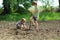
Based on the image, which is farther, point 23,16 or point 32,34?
point 23,16

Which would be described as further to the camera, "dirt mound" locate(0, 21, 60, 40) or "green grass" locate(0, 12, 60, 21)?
"green grass" locate(0, 12, 60, 21)

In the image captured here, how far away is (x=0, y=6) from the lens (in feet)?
76.3

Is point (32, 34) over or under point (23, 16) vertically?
over

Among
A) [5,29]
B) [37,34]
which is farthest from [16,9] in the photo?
[37,34]

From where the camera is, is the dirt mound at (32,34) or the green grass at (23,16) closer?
the dirt mound at (32,34)

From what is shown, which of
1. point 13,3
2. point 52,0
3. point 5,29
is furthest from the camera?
point 52,0

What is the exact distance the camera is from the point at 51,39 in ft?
40.8

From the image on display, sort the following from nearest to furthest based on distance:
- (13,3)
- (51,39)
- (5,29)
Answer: (51,39) → (5,29) → (13,3)

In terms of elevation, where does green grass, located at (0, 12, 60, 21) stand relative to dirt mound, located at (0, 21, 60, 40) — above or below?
below

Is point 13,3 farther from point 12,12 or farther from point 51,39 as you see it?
point 51,39

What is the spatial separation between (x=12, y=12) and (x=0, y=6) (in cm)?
134

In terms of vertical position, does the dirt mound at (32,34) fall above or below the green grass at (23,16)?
above

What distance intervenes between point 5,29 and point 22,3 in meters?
6.87

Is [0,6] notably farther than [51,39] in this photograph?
Yes
